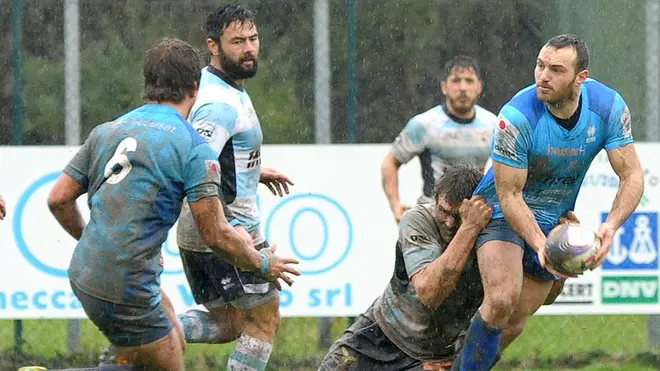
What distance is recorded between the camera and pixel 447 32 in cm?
948

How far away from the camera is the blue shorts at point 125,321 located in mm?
5449

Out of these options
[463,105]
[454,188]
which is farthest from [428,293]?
[463,105]

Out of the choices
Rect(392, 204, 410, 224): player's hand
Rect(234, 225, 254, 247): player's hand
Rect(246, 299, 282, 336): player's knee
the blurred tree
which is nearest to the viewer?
Rect(234, 225, 254, 247): player's hand

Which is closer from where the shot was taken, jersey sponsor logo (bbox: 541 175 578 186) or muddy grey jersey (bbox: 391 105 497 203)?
jersey sponsor logo (bbox: 541 175 578 186)

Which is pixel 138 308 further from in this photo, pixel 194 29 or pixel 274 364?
pixel 194 29

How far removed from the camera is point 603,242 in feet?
19.5

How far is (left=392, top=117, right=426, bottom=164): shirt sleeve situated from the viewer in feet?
27.6

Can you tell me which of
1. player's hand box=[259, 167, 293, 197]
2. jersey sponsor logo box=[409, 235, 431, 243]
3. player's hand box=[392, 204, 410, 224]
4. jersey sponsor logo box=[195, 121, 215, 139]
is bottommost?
player's hand box=[392, 204, 410, 224]

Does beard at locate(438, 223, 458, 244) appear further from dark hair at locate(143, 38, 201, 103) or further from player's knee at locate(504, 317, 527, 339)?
dark hair at locate(143, 38, 201, 103)

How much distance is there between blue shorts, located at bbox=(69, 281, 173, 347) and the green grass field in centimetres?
303

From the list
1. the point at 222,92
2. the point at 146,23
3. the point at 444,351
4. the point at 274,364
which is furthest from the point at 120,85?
the point at 444,351

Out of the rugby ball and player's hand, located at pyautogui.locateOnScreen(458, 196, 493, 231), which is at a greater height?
player's hand, located at pyautogui.locateOnScreen(458, 196, 493, 231)

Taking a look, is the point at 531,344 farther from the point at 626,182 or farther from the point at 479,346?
the point at 479,346

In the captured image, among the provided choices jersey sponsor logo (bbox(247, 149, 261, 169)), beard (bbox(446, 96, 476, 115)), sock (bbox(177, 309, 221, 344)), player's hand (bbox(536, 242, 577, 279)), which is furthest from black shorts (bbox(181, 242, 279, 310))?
beard (bbox(446, 96, 476, 115))
